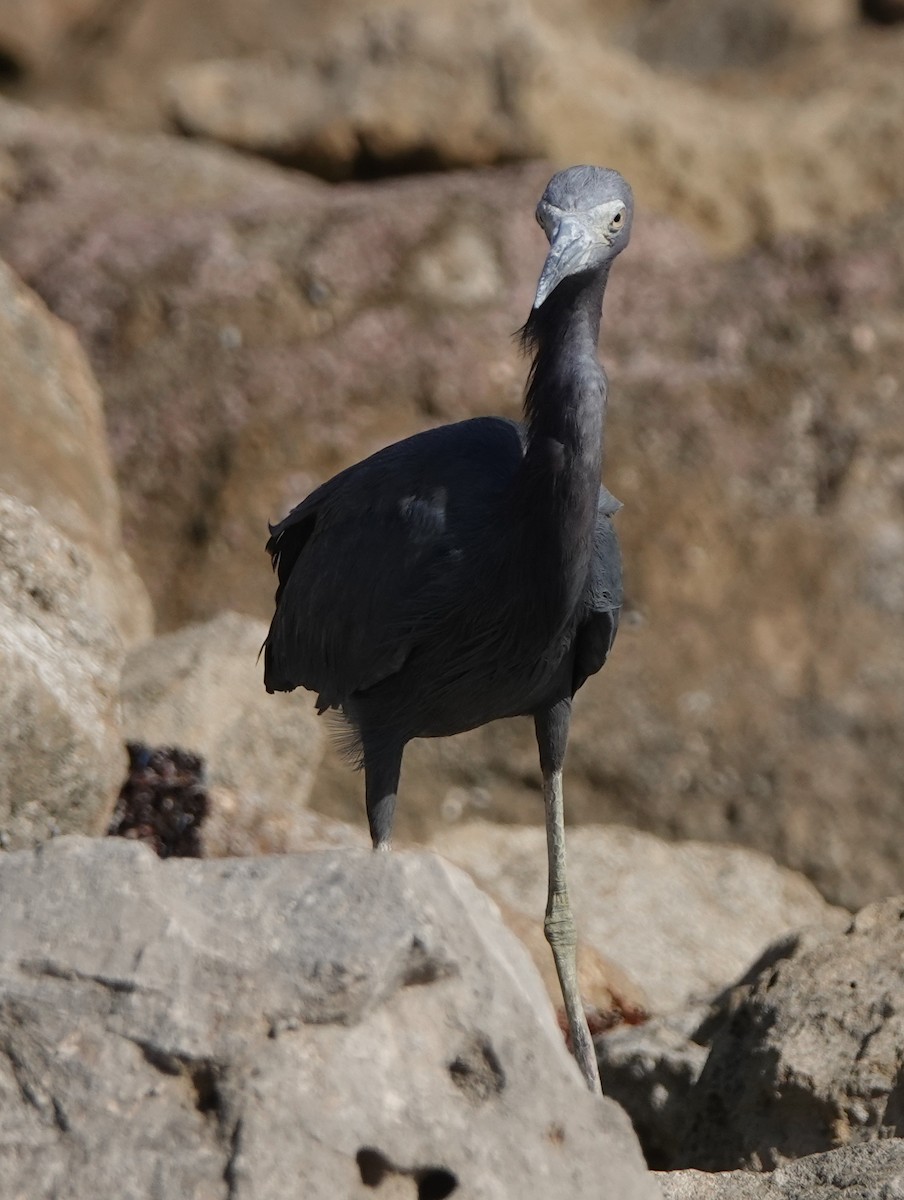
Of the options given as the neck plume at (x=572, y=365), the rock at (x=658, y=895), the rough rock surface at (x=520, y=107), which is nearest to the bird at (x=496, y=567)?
the neck plume at (x=572, y=365)

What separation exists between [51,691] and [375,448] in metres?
7.24

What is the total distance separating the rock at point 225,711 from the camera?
9930 millimetres

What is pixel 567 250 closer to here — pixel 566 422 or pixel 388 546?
pixel 566 422

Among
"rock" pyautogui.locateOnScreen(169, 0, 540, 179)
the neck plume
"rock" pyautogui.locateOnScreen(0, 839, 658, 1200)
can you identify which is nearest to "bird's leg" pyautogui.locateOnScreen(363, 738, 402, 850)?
the neck plume

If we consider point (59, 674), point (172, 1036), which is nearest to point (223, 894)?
point (172, 1036)

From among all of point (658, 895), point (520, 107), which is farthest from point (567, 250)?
point (520, 107)

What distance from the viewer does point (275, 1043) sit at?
3.71 meters

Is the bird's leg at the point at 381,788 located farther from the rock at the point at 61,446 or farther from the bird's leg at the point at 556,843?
the rock at the point at 61,446

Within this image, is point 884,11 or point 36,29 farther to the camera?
point 884,11

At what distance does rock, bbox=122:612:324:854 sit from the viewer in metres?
9.93

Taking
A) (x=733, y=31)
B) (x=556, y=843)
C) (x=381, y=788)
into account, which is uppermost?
(x=733, y=31)

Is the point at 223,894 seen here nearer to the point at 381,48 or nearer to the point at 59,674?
the point at 59,674

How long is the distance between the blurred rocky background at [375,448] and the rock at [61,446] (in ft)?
0.19

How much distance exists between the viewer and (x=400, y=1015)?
3.85 m
